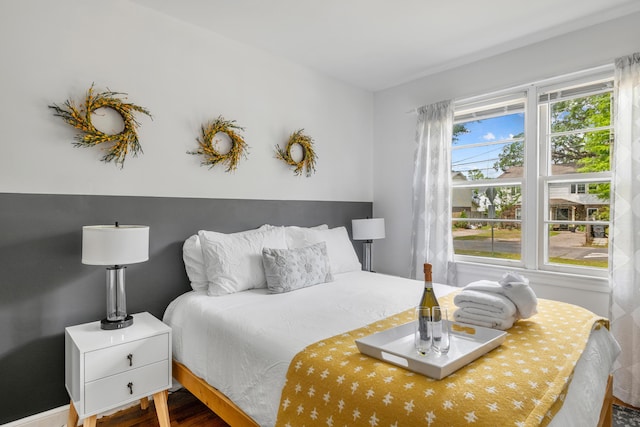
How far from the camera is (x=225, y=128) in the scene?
9.06 ft

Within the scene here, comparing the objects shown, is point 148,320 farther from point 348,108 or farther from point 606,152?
point 606,152

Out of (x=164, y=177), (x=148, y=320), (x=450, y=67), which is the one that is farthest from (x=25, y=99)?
(x=450, y=67)

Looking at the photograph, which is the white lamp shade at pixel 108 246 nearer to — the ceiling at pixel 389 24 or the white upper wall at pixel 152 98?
the white upper wall at pixel 152 98

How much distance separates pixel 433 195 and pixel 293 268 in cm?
165

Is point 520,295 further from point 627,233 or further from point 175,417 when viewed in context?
point 175,417

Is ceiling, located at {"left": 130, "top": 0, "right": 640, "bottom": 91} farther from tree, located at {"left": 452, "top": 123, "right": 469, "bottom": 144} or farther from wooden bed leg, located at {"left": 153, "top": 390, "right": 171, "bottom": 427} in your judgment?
wooden bed leg, located at {"left": 153, "top": 390, "right": 171, "bottom": 427}

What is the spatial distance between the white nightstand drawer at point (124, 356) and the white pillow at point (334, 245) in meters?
1.20

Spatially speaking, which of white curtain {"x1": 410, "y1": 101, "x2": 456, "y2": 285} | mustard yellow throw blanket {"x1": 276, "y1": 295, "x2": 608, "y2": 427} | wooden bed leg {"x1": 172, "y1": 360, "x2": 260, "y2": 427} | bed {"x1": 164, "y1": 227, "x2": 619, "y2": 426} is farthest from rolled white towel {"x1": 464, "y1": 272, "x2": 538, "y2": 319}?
white curtain {"x1": 410, "y1": 101, "x2": 456, "y2": 285}

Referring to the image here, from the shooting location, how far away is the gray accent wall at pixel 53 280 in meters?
1.95

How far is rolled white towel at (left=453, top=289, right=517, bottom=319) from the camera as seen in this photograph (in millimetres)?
1638

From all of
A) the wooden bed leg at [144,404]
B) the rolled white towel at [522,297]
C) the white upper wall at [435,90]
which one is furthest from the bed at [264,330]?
the white upper wall at [435,90]

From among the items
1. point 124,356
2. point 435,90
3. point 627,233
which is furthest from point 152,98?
point 627,233

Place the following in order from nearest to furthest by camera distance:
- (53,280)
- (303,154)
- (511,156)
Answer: (53,280) → (511,156) → (303,154)

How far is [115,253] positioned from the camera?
187 centimetres
